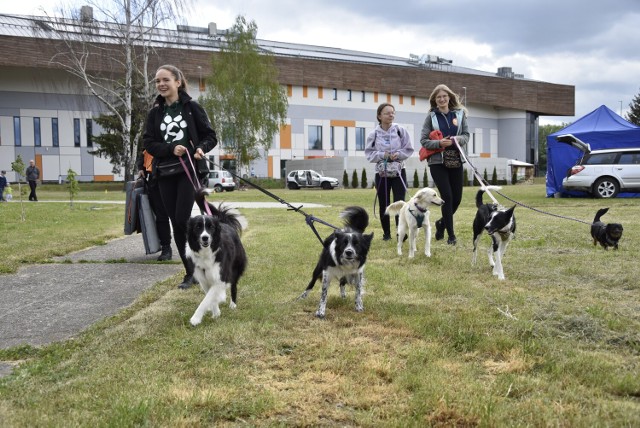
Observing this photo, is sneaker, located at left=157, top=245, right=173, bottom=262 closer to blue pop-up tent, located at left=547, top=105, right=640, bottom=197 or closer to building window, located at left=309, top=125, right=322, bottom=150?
blue pop-up tent, located at left=547, top=105, right=640, bottom=197

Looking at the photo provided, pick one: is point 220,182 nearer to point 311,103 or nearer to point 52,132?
point 52,132

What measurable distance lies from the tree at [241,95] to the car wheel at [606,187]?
101 feet

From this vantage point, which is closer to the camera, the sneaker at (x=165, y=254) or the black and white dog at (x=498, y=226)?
the black and white dog at (x=498, y=226)

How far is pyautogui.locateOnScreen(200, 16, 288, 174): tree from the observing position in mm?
46219

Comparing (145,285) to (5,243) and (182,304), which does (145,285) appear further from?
(5,243)

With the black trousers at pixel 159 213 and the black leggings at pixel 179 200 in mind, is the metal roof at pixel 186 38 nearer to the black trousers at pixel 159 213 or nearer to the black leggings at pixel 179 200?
the black trousers at pixel 159 213

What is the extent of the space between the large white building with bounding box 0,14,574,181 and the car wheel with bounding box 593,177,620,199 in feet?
79.5

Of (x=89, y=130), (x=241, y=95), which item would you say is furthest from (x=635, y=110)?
(x=89, y=130)

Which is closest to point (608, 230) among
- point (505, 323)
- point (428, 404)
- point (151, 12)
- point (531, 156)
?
point (505, 323)

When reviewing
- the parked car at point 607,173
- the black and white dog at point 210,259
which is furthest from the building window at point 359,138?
the black and white dog at point 210,259

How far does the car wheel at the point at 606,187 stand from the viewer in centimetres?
2117

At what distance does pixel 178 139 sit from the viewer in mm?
6102

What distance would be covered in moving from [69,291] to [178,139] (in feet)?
6.33

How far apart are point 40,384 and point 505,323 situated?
311 cm
